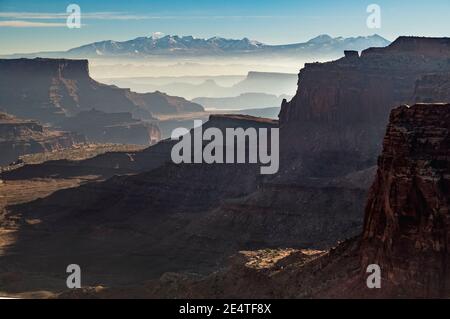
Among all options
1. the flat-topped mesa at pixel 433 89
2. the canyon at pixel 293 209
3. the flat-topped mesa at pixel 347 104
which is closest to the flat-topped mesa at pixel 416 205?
the canyon at pixel 293 209

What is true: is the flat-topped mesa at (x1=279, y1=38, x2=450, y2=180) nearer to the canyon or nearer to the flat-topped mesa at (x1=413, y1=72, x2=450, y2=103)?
the canyon

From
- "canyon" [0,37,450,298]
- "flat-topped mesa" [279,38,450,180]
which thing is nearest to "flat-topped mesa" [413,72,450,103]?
"canyon" [0,37,450,298]

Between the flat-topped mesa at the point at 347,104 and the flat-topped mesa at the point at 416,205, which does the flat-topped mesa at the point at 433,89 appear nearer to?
the flat-topped mesa at the point at 347,104

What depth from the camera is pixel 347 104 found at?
143125 millimetres

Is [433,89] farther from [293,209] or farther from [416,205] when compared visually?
[416,205]

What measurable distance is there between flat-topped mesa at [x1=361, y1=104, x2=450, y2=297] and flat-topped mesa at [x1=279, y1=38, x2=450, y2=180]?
78799mm

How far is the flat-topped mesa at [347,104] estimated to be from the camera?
133125 mm

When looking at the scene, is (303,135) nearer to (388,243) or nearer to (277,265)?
(277,265)

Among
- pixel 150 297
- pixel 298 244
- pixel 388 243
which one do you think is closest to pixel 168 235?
pixel 298 244

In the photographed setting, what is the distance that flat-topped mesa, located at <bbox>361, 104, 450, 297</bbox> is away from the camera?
4581 centimetres

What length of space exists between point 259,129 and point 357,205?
166 feet

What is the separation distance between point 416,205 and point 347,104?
319 feet

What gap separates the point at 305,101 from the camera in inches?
5856

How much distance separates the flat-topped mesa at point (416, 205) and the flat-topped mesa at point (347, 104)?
259 feet
